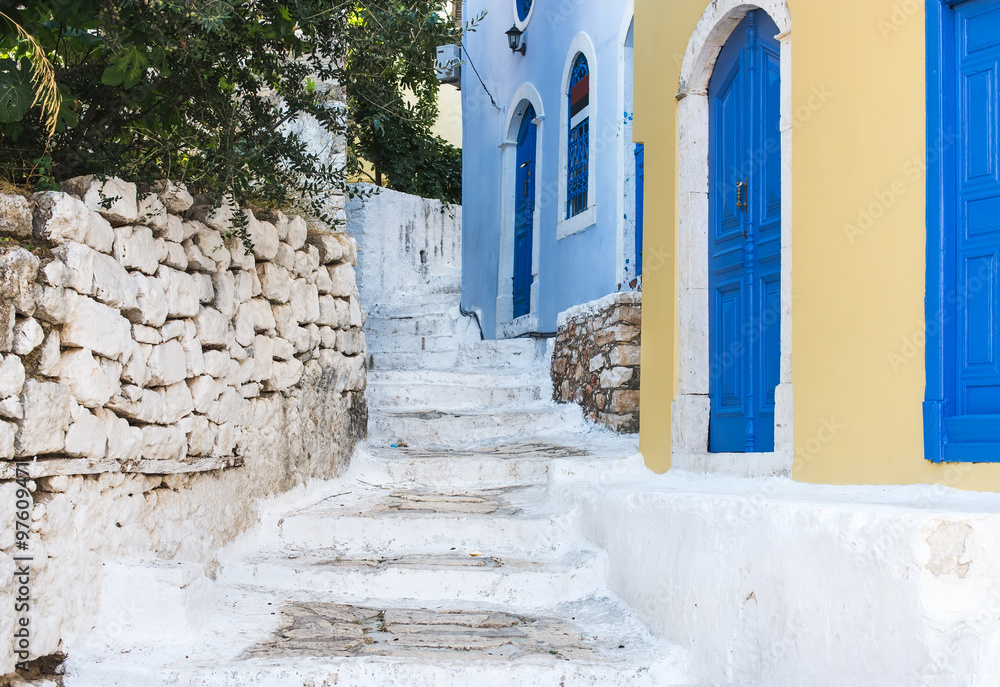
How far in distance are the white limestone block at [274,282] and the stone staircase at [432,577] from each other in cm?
120

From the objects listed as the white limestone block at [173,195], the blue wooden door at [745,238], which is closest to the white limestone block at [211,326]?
the white limestone block at [173,195]

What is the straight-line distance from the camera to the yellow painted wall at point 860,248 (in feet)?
11.8

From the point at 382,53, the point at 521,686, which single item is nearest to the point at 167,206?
the point at 382,53

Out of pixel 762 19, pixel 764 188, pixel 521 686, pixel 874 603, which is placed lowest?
pixel 521 686

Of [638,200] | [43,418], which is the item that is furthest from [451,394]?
[43,418]

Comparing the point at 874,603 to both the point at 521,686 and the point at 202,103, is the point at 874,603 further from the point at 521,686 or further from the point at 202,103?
the point at 202,103

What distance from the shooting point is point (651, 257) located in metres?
5.76

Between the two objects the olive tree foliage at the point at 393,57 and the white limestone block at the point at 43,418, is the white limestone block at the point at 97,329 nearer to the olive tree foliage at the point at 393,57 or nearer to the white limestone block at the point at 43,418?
the white limestone block at the point at 43,418

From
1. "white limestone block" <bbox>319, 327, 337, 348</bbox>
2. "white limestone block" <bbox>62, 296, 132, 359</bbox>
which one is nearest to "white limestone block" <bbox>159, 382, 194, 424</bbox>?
"white limestone block" <bbox>62, 296, 132, 359</bbox>

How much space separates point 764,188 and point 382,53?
2.09 m

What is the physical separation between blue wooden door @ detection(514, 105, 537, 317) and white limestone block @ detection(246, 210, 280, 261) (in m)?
5.43

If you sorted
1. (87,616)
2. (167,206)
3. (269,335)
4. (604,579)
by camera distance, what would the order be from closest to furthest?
(87,616), (167,206), (604,579), (269,335)

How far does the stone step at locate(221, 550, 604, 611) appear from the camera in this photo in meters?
4.56

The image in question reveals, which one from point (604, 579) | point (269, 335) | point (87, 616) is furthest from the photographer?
point (269, 335)
